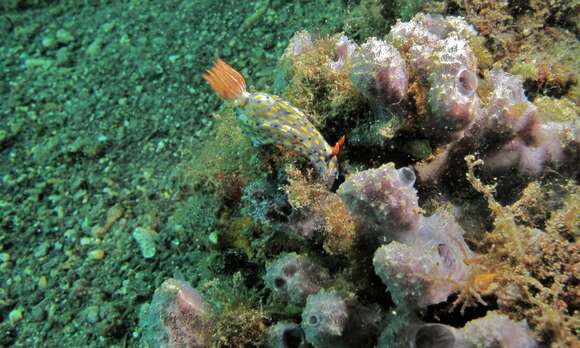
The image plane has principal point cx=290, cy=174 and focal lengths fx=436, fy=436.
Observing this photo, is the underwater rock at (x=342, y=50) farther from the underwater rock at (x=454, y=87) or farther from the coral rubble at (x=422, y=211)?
the underwater rock at (x=454, y=87)

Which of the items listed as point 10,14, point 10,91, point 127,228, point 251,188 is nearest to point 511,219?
point 251,188

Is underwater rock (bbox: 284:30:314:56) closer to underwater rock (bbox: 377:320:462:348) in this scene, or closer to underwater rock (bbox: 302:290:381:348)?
underwater rock (bbox: 302:290:381:348)

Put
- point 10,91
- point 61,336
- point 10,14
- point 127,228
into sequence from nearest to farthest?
point 61,336, point 127,228, point 10,91, point 10,14

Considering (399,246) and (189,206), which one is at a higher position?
(399,246)

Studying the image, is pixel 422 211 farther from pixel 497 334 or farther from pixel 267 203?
pixel 267 203

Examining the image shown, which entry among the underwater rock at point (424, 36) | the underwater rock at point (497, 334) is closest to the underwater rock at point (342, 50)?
the underwater rock at point (424, 36)

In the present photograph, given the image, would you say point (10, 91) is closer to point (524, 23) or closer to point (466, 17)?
point (466, 17)

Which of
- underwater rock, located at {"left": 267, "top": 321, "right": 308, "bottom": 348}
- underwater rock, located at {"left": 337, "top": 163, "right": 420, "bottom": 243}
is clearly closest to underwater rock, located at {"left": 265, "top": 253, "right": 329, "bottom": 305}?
underwater rock, located at {"left": 267, "top": 321, "right": 308, "bottom": 348}
